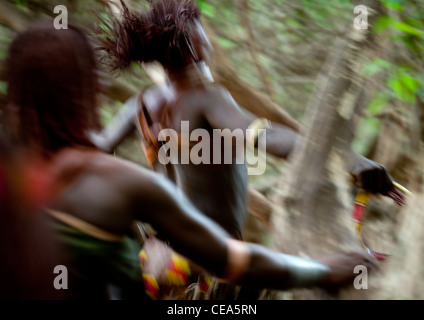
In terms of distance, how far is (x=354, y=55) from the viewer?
165 centimetres

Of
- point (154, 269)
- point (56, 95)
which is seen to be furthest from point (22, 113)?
point (154, 269)

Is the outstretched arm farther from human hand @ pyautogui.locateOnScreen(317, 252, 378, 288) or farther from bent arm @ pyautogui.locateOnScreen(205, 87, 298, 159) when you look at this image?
bent arm @ pyautogui.locateOnScreen(205, 87, 298, 159)

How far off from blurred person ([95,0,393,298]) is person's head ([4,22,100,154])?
76 centimetres

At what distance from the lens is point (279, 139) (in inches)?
68.7

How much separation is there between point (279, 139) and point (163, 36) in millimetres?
617

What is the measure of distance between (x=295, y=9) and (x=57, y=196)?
125 inches

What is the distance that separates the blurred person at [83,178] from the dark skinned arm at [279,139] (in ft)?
1.74

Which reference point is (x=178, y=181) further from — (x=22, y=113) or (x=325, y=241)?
(x=22, y=113)
